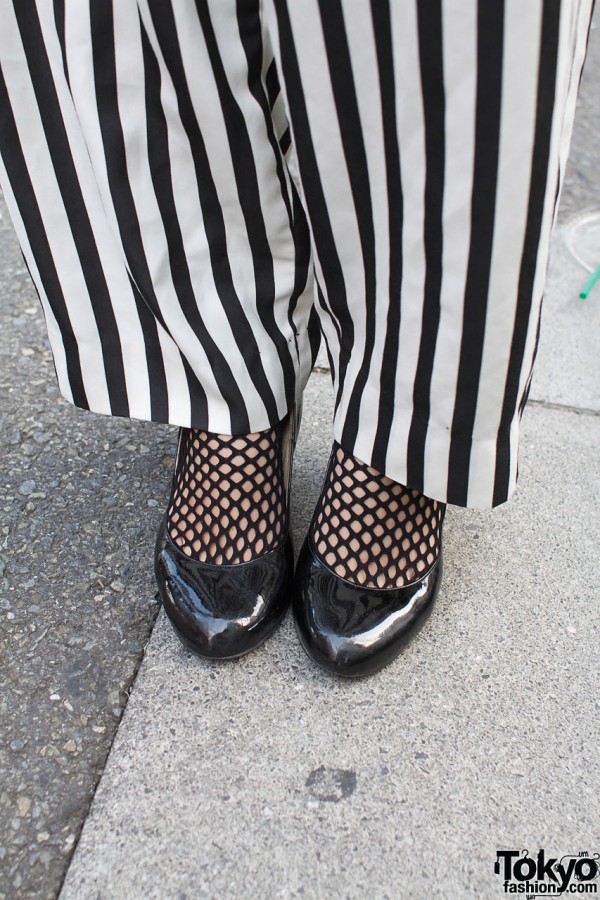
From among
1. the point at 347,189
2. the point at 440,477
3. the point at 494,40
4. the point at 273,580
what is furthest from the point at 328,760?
the point at 494,40

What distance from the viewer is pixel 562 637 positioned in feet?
3.26

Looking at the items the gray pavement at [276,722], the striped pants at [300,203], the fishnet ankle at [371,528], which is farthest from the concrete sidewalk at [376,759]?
the striped pants at [300,203]

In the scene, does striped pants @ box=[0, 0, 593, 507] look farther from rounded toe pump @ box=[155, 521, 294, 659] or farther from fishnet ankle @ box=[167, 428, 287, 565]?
rounded toe pump @ box=[155, 521, 294, 659]

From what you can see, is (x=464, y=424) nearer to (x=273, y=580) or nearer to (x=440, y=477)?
(x=440, y=477)

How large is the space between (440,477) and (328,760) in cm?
33

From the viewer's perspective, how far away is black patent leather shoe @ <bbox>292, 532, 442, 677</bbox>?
90 cm

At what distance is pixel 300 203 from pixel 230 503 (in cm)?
36

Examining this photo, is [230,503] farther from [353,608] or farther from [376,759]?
[376,759]

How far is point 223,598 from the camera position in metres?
0.92

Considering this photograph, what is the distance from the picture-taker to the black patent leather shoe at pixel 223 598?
0.91 m
